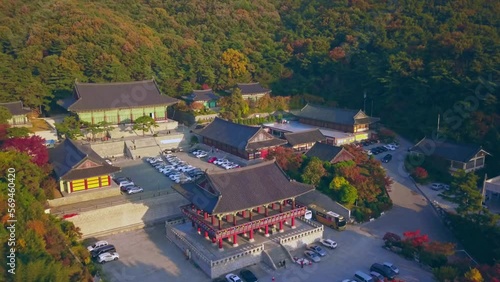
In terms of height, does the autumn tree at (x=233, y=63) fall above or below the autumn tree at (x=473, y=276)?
above

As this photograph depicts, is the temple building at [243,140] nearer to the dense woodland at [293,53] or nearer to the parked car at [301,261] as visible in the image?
the dense woodland at [293,53]

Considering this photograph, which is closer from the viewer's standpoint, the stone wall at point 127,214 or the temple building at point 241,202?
the temple building at point 241,202

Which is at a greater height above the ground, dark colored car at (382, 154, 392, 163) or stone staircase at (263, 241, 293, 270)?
dark colored car at (382, 154, 392, 163)

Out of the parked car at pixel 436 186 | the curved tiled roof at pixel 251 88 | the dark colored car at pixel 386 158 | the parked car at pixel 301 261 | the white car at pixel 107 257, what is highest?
the curved tiled roof at pixel 251 88

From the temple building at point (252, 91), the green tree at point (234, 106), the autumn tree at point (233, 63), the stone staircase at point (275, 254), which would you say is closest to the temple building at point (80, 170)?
the stone staircase at point (275, 254)

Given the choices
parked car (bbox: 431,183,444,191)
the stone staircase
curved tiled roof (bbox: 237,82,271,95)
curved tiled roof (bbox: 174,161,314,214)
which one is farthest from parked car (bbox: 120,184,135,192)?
curved tiled roof (bbox: 237,82,271,95)

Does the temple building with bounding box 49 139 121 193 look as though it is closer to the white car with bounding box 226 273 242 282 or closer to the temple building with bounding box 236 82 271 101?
the white car with bounding box 226 273 242 282
